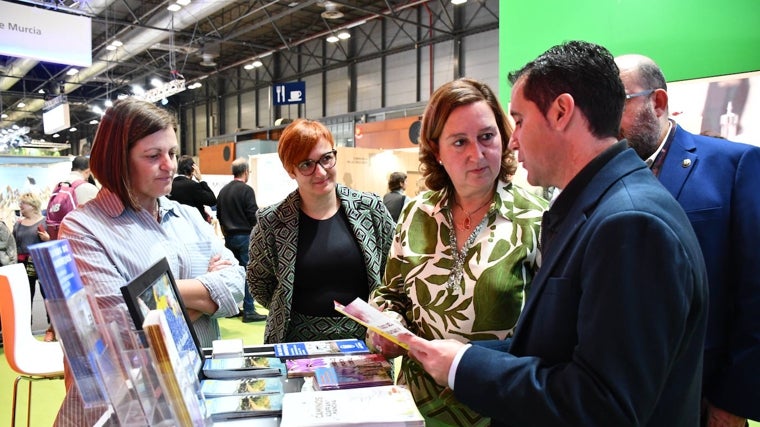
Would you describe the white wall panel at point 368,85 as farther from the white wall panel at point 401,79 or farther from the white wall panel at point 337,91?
the white wall panel at point 337,91

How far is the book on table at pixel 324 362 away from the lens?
4.02 ft

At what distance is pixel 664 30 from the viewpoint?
2879mm

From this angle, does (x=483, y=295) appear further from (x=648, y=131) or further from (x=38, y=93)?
(x=38, y=93)

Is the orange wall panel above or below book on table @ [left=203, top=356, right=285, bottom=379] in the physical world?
above

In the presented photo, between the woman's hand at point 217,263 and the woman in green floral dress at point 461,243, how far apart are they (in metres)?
0.51

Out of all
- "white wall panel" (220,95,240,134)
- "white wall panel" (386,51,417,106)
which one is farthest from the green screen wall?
"white wall panel" (220,95,240,134)

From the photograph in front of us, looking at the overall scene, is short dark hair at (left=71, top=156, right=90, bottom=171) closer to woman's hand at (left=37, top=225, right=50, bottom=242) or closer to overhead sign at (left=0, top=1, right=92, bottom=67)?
woman's hand at (left=37, top=225, right=50, bottom=242)

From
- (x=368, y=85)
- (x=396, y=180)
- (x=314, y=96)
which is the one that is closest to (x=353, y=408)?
(x=396, y=180)

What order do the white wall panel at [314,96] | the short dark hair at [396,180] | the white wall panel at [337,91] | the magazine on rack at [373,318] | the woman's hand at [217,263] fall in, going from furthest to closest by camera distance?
the white wall panel at [314,96] → the white wall panel at [337,91] → the short dark hair at [396,180] → the woman's hand at [217,263] → the magazine on rack at [373,318]

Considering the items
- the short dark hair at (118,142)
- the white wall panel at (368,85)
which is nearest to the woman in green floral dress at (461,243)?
the short dark hair at (118,142)

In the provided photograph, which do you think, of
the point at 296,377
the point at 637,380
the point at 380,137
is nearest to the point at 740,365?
the point at 637,380

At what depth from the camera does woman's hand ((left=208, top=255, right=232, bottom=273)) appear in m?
1.69

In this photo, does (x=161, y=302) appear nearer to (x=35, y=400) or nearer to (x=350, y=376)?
(x=350, y=376)

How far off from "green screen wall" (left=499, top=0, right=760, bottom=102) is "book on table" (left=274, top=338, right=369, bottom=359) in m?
2.47
